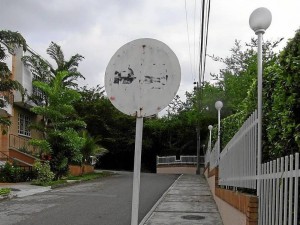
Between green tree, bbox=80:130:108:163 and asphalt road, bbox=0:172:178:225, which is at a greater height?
green tree, bbox=80:130:108:163

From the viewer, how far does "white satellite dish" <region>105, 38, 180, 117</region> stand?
410 centimetres

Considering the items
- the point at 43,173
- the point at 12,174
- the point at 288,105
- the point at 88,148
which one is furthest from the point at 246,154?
the point at 88,148

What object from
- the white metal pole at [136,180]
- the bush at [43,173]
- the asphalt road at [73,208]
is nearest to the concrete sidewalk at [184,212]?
the asphalt road at [73,208]

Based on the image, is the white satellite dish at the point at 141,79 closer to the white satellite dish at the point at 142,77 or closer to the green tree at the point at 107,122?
the white satellite dish at the point at 142,77

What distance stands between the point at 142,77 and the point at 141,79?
0.07 feet

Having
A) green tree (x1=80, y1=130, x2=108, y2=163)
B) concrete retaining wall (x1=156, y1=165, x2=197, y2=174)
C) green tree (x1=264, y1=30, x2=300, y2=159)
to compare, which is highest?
green tree (x1=264, y1=30, x2=300, y2=159)

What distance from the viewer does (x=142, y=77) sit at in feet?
13.5

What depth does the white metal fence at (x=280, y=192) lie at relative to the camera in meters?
3.62

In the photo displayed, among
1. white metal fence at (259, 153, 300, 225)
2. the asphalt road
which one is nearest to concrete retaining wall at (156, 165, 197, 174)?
the asphalt road

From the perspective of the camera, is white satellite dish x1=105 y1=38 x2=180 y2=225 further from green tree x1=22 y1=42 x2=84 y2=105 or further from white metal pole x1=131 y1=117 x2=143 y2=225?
green tree x1=22 y1=42 x2=84 y2=105

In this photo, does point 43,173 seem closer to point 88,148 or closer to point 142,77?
point 88,148

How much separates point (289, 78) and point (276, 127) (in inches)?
41.2

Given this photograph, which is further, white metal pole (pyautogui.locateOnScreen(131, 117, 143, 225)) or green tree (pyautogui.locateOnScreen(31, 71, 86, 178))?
green tree (pyautogui.locateOnScreen(31, 71, 86, 178))

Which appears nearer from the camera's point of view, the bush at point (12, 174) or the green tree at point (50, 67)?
the bush at point (12, 174)
